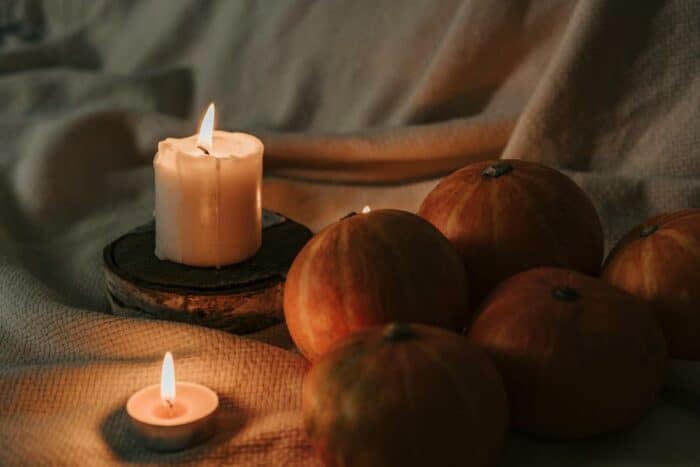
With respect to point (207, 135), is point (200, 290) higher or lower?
lower

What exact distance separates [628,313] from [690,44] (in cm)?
51

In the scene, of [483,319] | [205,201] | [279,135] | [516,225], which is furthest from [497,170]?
[279,135]

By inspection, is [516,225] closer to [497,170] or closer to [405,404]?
[497,170]

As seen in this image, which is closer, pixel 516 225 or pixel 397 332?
pixel 397 332

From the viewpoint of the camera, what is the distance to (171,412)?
33.3 inches

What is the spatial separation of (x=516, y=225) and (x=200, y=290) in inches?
11.7

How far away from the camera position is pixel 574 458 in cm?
82

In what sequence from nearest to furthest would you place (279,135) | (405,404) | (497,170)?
(405,404) → (497,170) → (279,135)

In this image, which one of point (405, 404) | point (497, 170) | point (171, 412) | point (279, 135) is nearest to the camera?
point (405, 404)

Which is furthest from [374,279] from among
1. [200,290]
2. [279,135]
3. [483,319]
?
[279,135]

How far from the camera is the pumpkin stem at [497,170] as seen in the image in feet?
3.17

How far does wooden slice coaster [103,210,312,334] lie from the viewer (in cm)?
100

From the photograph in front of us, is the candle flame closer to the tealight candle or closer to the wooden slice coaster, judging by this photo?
the tealight candle

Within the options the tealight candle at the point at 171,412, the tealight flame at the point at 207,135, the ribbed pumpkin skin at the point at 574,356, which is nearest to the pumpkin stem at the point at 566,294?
the ribbed pumpkin skin at the point at 574,356
